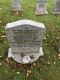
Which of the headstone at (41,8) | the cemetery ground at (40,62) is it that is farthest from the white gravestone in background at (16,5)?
the headstone at (41,8)

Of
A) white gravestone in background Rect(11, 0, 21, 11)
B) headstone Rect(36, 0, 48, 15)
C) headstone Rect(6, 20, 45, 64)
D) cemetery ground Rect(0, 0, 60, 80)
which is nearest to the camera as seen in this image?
headstone Rect(6, 20, 45, 64)

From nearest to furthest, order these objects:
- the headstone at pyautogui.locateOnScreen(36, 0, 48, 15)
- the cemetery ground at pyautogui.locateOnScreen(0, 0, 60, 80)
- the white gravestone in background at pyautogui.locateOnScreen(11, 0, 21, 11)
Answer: the cemetery ground at pyautogui.locateOnScreen(0, 0, 60, 80)
the headstone at pyautogui.locateOnScreen(36, 0, 48, 15)
the white gravestone in background at pyautogui.locateOnScreen(11, 0, 21, 11)

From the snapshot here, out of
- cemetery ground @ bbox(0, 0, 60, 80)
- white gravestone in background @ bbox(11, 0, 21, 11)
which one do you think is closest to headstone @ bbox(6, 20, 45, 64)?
cemetery ground @ bbox(0, 0, 60, 80)

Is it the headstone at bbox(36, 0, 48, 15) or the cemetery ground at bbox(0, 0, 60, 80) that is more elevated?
the headstone at bbox(36, 0, 48, 15)

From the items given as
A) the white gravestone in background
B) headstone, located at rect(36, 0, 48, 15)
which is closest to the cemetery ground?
headstone, located at rect(36, 0, 48, 15)

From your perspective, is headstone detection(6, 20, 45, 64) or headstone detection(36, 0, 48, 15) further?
headstone detection(36, 0, 48, 15)

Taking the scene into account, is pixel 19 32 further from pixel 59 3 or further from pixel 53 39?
pixel 59 3

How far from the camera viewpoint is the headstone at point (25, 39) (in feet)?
24.4

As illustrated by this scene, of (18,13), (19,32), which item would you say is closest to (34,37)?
(19,32)

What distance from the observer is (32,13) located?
11.7 m

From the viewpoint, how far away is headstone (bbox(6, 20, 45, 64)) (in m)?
7.45

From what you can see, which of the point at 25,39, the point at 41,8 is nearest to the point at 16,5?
the point at 41,8

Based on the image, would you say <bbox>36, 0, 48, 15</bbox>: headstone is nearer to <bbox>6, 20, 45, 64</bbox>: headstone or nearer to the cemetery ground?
the cemetery ground

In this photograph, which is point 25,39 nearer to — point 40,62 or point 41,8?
point 40,62
